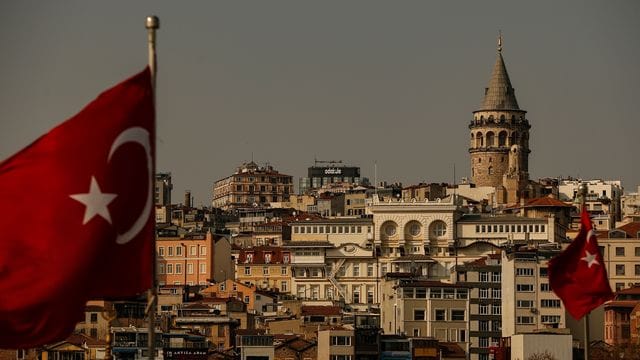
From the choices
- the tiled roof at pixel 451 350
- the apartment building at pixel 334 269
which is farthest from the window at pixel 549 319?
the apartment building at pixel 334 269

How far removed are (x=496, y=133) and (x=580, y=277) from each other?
525ft

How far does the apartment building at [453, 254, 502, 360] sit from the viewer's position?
111 m

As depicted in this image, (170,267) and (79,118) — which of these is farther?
(170,267)

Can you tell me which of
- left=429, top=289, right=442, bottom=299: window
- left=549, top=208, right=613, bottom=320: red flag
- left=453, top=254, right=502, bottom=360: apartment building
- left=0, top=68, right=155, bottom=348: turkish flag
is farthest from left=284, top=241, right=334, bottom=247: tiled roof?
left=0, top=68, right=155, bottom=348: turkish flag

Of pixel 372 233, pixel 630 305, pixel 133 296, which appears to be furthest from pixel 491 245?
pixel 133 296

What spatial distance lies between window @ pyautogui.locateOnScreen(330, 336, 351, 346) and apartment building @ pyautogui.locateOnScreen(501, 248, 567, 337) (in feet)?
35.8

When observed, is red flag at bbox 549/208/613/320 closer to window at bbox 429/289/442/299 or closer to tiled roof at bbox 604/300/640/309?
tiled roof at bbox 604/300/640/309

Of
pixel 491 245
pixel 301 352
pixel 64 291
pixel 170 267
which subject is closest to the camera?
pixel 64 291

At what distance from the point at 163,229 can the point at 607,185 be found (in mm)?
46247

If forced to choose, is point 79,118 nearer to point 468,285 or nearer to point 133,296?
point 133,296

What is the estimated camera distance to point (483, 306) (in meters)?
113

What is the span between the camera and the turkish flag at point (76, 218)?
15.1 meters

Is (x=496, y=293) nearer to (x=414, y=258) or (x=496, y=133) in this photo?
(x=414, y=258)

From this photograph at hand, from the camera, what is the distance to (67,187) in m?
15.2
